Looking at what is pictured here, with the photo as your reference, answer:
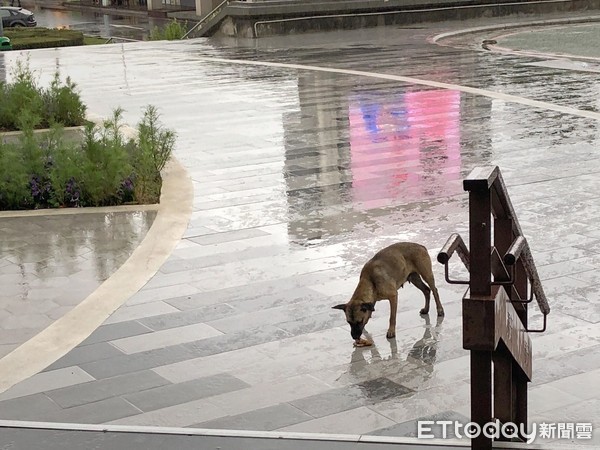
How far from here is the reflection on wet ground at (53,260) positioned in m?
8.65

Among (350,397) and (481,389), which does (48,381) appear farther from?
(481,389)

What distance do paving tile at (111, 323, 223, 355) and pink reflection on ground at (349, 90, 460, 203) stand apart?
4.39 metres

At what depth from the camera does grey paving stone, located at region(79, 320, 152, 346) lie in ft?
26.6

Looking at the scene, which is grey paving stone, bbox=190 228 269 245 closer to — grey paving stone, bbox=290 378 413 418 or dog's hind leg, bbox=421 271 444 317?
dog's hind leg, bbox=421 271 444 317

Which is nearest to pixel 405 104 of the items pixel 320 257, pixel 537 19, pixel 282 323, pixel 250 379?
pixel 320 257

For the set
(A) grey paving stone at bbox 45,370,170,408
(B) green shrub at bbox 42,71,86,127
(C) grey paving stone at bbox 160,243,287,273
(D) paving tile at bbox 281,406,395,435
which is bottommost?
(D) paving tile at bbox 281,406,395,435

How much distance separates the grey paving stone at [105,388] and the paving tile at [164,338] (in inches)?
20.8

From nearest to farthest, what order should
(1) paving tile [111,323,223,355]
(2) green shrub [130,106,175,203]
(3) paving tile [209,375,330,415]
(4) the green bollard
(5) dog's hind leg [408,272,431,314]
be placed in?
(3) paving tile [209,375,330,415], (1) paving tile [111,323,223,355], (5) dog's hind leg [408,272,431,314], (2) green shrub [130,106,175,203], (4) the green bollard

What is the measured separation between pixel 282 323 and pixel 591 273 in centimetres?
279

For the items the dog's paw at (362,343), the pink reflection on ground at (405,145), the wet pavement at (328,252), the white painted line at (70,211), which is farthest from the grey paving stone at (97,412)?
the pink reflection on ground at (405,145)

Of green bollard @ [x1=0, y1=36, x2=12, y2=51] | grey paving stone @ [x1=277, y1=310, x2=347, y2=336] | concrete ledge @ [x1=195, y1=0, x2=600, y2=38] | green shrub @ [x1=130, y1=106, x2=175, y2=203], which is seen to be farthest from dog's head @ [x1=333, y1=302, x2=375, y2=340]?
green bollard @ [x1=0, y1=36, x2=12, y2=51]

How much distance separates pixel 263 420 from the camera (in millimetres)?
6461

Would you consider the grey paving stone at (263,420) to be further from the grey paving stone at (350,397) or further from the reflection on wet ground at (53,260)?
the reflection on wet ground at (53,260)

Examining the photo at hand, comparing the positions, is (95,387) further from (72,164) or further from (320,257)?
(72,164)
